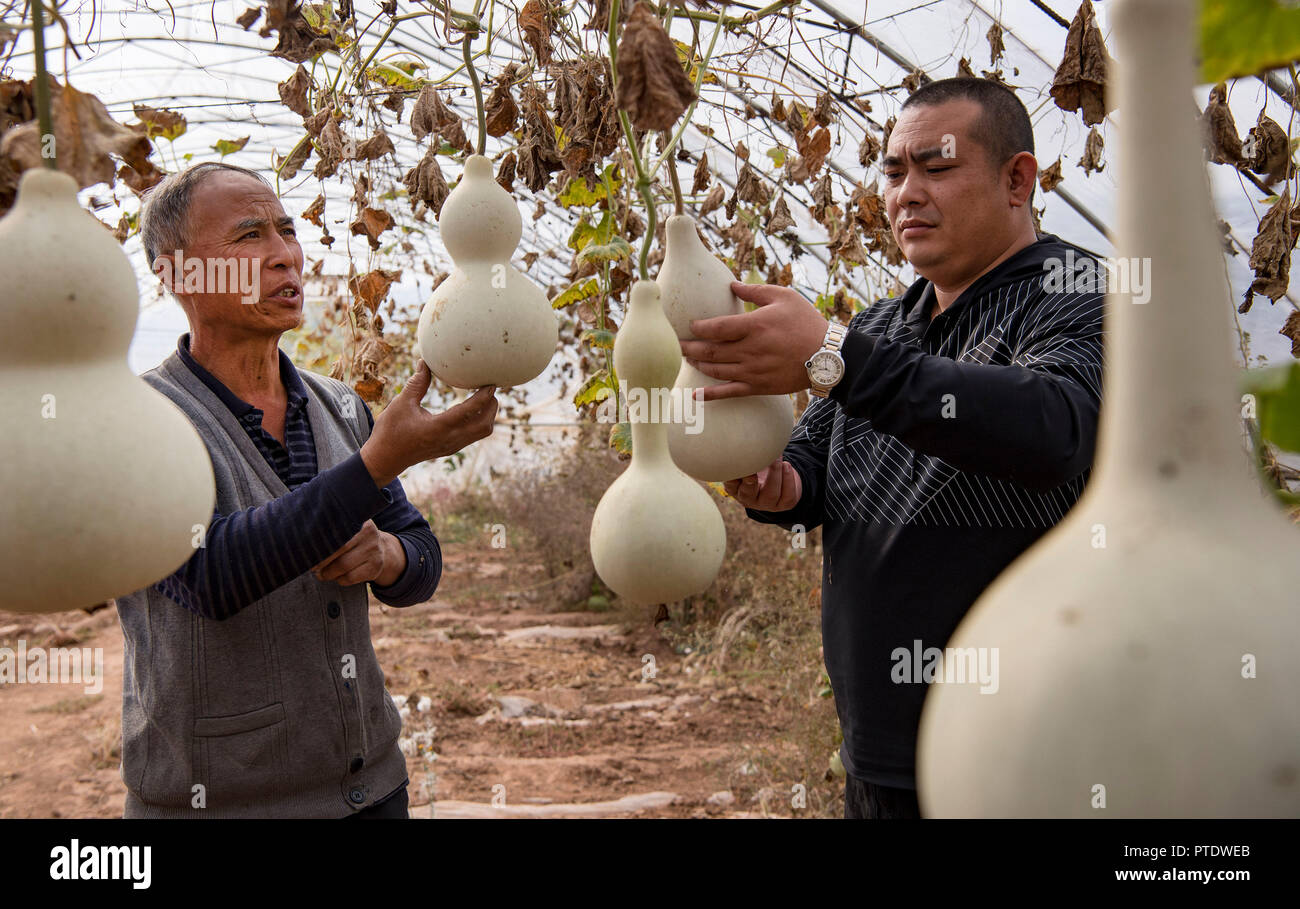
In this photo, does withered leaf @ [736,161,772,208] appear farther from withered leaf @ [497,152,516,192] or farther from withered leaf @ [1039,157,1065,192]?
withered leaf @ [1039,157,1065,192]

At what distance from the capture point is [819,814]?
13.5 feet

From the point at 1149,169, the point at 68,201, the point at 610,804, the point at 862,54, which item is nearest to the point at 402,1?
the point at 862,54

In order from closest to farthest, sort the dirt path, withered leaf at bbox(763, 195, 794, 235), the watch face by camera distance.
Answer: the watch face
withered leaf at bbox(763, 195, 794, 235)
the dirt path

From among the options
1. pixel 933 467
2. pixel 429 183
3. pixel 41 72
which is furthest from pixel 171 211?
pixel 933 467

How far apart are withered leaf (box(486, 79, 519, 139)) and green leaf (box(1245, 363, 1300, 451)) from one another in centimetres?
156

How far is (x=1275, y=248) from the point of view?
2182 mm

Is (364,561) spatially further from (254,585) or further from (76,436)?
(76,436)

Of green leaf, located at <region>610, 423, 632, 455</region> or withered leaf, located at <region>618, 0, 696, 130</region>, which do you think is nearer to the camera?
withered leaf, located at <region>618, 0, 696, 130</region>

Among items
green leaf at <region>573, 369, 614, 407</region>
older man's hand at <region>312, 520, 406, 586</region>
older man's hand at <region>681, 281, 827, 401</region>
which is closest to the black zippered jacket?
older man's hand at <region>681, 281, 827, 401</region>

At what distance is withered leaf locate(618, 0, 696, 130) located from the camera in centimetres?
87

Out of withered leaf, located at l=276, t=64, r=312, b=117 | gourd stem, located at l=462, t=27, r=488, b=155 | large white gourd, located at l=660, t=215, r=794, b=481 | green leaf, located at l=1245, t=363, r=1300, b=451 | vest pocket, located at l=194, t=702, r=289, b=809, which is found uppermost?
withered leaf, located at l=276, t=64, r=312, b=117

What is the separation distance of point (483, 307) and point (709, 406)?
35cm
